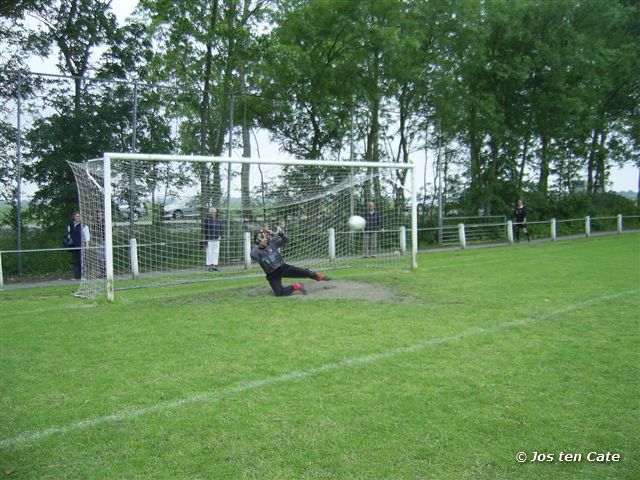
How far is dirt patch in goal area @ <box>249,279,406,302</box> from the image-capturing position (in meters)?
10.1

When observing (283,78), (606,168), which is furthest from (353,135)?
(606,168)

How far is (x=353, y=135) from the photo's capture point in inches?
802

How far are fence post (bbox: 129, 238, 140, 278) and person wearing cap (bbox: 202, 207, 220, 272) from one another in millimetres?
1817

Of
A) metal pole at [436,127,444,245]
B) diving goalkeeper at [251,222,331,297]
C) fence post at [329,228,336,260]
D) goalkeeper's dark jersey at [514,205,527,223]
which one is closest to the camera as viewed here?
diving goalkeeper at [251,222,331,297]

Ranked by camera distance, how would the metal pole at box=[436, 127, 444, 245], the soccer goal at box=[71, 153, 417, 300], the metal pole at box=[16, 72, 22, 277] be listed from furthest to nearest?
the metal pole at box=[436, 127, 444, 245] → the metal pole at box=[16, 72, 22, 277] → the soccer goal at box=[71, 153, 417, 300]

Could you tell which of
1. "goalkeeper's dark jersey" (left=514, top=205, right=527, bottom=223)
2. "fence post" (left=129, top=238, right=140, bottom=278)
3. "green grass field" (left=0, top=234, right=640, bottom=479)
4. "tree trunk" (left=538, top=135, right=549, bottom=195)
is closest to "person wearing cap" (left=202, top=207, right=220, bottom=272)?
"fence post" (left=129, top=238, right=140, bottom=278)

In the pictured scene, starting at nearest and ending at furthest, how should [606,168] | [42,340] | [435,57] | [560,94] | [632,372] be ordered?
[632,372]
[42,340]
[435,57]
[560,94]
[606,168]

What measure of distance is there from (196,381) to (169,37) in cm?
1354

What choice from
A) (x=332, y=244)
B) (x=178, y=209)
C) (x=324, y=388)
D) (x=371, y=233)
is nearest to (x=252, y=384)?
(x=324, y=388)

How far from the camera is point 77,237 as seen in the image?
13914mm

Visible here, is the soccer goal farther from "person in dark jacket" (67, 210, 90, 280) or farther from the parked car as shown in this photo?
"person in dark jacket" (67, 210, 90, 280)

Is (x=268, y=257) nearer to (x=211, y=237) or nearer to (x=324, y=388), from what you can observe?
(x=211, y=237)

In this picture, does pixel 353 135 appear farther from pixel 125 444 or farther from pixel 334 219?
pixel 125 444

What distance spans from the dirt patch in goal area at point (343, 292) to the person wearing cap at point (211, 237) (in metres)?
3.56
